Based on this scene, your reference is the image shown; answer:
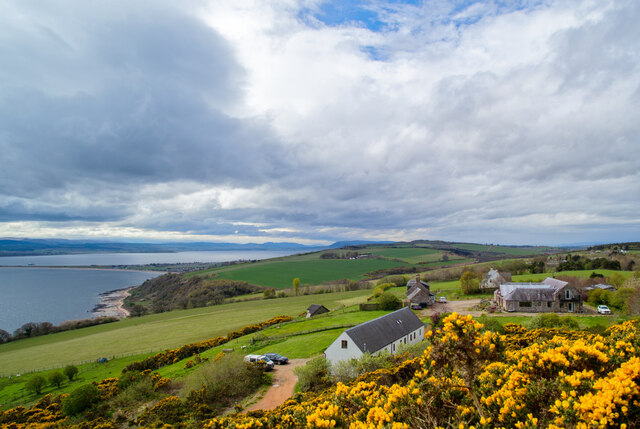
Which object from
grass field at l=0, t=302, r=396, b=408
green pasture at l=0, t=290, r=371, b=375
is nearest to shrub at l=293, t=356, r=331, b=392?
grass field at l=0, t=302, r=396, b=408

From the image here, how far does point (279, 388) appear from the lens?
2489cm

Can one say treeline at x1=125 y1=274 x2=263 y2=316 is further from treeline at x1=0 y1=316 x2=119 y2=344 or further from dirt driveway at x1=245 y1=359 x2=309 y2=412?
dirt driveway at x1=245 y1=359 x2=309 y2=412

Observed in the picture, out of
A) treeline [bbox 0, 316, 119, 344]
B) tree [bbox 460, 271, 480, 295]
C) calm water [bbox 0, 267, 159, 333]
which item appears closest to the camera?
treeline [bbox 0, 316, 119, 344]

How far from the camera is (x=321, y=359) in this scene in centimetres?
2564

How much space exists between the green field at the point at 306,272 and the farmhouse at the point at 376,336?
65304 millimetres

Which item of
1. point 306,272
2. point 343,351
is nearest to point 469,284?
point 343,351

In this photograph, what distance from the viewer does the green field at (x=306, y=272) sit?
104 m

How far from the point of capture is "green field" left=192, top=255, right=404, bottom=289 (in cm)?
10450

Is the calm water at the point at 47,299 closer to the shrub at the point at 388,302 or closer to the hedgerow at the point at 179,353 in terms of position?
the hedgerow at the point at 179,353

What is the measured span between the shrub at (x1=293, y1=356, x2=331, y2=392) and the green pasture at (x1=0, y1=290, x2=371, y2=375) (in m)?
27.8

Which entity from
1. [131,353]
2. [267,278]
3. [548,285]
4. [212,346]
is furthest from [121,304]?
[548,285]

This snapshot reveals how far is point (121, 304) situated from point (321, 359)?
107 meters

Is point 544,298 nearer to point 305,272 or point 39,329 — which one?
point 305,272

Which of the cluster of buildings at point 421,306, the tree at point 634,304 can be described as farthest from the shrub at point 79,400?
the tree at point 634,304
